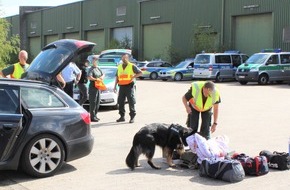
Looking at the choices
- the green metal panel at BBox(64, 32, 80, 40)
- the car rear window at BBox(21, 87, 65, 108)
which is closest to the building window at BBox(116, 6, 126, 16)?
the green metal panel at BBox(64, 32, 80, 40)

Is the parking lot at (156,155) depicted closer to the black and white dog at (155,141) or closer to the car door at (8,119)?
the black and white dog at (155,141)

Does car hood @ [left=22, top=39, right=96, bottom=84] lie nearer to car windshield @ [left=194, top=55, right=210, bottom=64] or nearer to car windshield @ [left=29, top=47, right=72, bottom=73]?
car windshield @ [left=29, top=47, right=72, bottom=73]

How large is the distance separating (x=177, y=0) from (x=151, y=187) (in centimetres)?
3698

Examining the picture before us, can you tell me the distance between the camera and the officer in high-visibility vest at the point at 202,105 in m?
7.44

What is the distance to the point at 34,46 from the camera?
67.6 metres

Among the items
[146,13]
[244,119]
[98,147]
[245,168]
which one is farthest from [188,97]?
[146,13]

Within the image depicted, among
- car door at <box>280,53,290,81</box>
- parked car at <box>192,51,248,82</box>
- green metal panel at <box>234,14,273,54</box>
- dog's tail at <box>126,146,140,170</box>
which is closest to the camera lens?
dog's tail at <box>126,146,140,170</box>

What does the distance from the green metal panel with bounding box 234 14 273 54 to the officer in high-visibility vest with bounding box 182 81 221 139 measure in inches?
1064

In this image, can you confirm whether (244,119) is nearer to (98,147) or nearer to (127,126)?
(127,126)

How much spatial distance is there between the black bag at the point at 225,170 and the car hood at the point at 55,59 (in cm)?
296

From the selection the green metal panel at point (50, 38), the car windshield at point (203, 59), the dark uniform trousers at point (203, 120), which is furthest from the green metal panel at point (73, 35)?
the dark uniform trousers at point (203, 120)

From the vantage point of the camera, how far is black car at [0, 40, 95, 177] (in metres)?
6.11

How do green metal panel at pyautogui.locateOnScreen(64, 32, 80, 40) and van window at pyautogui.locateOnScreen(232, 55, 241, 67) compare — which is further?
green metal panel at pyautogui.locateOnScreen(64, 32, 80, 40)

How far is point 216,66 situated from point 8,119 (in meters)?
23.6
